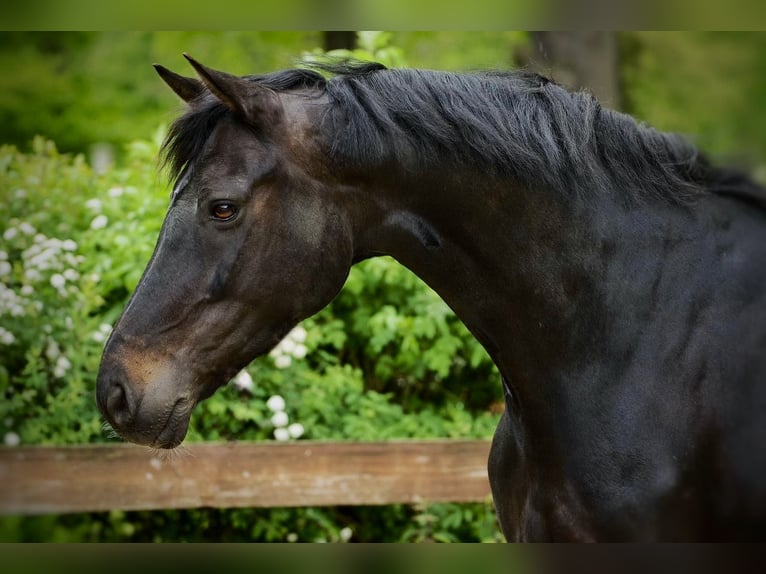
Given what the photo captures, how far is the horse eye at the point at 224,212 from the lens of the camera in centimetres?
256

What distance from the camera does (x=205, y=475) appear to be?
525 cm

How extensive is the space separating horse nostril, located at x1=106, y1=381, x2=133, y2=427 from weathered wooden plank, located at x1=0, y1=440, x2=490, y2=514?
8.96ft

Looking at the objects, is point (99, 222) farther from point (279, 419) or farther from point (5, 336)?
point (279, 419)

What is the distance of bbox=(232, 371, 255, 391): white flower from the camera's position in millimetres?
5281

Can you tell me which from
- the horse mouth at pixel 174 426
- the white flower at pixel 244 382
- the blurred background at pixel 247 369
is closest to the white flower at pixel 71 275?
the blurred background at pixel 247 369

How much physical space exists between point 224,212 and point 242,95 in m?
0.33

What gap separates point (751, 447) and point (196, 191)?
1685 mm

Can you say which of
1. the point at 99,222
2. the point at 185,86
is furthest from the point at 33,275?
the point at 185,86

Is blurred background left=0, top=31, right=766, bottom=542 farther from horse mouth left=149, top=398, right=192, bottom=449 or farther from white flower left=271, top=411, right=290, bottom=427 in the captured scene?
horse mouth left=149, top=398, right=192, bottom=449

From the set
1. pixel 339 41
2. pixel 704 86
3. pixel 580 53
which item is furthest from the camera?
pixel 339 41

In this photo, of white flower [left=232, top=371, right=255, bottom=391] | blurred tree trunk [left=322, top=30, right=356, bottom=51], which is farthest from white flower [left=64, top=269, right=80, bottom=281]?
Answer: blurred tree trunk [left=322, top=30, right=356, bottom=51]

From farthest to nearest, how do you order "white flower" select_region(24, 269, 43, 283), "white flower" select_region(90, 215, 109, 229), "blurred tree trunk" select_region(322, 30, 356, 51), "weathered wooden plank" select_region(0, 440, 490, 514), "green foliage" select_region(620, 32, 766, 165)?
1. "blurred tree trunk" select_region(322, 30, 356, 51)
2. "white flower" select_region(90, 215, 109, 229)
3. "white flower" select_region(24, 269, 43, 283)
4. "weathered wooden plank" select_region(0, 440, 490, 514)
5. "green foliage" select_region(620, 32, 766, 165)

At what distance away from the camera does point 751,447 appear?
8.13 feet

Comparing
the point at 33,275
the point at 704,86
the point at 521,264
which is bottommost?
the point at 33,275
